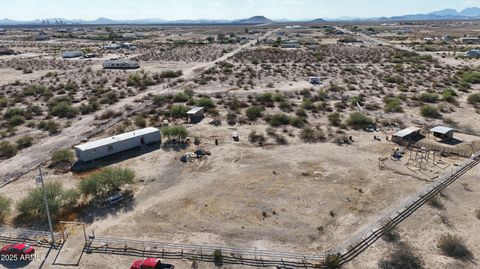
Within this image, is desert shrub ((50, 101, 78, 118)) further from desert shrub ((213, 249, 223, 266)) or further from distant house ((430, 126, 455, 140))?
distant house ((430, 126, 455, 140))

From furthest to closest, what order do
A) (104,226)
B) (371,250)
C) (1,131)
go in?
(1,131) < (104,226) < (371,250)

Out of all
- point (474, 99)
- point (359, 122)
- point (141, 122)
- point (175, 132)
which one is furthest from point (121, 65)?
point (474, 99)

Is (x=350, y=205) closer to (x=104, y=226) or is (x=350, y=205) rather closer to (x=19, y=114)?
(x=104, y=226)

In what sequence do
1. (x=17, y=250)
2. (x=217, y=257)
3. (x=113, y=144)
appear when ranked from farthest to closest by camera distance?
(x=113, y=144) < (x=217, y=257) < (x=17, y=250)

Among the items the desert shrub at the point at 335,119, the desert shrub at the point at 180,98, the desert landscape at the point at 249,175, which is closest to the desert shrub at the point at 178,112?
the desert landscape at the point at 249,175

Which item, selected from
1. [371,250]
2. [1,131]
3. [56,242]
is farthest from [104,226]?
[1,131]

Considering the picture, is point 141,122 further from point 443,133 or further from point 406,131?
point 443,133

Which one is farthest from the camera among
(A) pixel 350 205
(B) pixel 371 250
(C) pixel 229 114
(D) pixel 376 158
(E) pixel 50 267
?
(C) pixel 229 114

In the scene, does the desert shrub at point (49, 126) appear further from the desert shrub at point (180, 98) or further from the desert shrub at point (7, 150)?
the desert shrub at point (180, 98)
